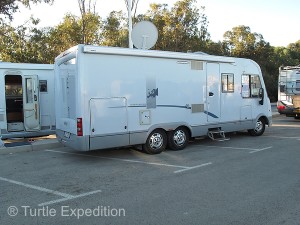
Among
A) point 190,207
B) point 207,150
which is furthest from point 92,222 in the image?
point 207,150

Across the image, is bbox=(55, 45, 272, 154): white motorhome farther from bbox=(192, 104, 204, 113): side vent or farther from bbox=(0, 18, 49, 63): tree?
bbox=(0, 18, 49, 63): tree

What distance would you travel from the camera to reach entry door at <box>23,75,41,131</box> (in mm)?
12289

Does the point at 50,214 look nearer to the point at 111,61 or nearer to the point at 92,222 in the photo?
the point at 92,222

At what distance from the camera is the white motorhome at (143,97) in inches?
329

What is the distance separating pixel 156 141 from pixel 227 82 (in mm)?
3439

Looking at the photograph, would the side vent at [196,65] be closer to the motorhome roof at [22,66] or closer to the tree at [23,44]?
the motorhome roof at [22,66]

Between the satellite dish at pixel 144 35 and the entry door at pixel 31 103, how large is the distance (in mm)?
3876

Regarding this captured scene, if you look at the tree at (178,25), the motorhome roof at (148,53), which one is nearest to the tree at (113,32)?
the tree at (178,25)

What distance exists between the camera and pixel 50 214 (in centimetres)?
512

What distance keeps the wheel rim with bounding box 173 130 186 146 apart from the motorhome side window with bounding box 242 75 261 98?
3.10 m

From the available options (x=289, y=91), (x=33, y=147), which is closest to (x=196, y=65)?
(x=33, y=147)

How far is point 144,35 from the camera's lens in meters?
11.8

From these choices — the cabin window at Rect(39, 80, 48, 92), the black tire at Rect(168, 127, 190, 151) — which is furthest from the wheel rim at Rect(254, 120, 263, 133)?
the cabin window at Rect(39, 80, 48, 92)

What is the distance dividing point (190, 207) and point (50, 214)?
6.89 ft
